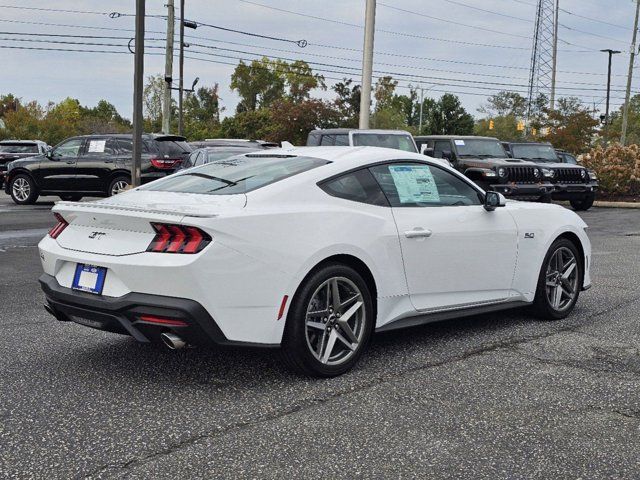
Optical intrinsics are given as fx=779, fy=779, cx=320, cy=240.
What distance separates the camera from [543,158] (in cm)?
2166

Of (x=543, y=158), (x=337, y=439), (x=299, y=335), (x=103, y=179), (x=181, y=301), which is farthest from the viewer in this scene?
(x=543, y=158)

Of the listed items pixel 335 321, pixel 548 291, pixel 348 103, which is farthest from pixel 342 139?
pixel 348 103

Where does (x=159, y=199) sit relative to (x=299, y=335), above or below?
above

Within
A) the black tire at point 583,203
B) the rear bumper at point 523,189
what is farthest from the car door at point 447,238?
the black tire at point 583,203

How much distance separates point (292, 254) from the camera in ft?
14.6

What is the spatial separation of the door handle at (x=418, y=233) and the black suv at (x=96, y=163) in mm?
14462

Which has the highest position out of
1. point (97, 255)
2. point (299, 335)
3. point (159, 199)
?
point (159, 199)

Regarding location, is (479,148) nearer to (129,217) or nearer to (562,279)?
(562,279)

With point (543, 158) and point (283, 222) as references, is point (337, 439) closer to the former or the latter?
point (283, 222)

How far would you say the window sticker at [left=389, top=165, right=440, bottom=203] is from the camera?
5391 millimetres

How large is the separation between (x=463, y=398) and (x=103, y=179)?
54.0ft

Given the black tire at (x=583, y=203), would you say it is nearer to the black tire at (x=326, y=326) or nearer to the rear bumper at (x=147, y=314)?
the black tire at (x=326, y=326)

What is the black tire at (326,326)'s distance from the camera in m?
4.49

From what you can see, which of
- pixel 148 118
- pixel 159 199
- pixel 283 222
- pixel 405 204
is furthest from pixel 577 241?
pixel 148 118
